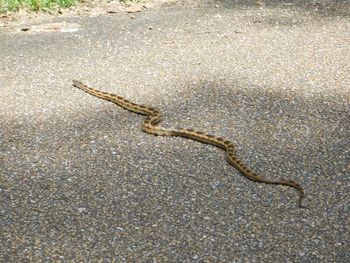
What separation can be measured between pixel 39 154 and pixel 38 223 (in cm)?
119

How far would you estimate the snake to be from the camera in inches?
207

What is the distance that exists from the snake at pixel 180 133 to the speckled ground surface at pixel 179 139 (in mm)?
70

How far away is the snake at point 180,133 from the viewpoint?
5.26 metres

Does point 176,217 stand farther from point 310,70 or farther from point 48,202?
point 310,70

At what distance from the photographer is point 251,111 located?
6.63m

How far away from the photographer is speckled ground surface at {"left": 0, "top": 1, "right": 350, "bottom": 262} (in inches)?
180

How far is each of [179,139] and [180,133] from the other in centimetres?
6

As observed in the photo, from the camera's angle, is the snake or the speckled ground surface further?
the snake

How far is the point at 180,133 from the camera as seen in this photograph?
6.12m

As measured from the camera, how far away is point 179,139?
6105mm

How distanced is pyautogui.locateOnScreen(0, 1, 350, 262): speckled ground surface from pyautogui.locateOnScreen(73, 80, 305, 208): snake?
70 millimetres

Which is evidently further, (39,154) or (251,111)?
(251,111)

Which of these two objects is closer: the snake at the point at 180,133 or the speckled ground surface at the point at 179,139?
the speckled ground surface at the point at 179,139

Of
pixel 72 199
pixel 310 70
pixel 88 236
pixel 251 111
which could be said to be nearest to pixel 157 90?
pixel 251 111
